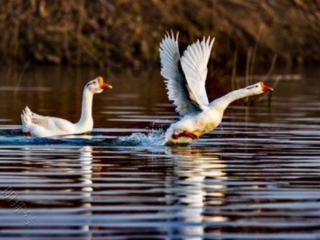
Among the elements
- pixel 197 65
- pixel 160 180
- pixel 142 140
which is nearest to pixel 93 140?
pixel 142 140

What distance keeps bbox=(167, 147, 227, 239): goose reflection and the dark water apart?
0.01 meters

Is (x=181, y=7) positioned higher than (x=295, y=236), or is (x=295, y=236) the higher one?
(x=181, y=7)

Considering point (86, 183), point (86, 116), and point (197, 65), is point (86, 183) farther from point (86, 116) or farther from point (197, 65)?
point (86, 116)

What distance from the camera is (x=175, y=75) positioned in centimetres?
1692

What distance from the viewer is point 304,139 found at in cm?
1767

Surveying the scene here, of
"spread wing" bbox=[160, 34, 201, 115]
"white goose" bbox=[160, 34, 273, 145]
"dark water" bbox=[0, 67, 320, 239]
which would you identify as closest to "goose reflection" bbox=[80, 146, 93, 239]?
"dark water" bbox=[0, 67, 320, 239]

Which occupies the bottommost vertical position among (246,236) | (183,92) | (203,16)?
(246,236)

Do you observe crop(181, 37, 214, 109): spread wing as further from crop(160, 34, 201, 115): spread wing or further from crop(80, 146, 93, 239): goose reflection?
crop(80, 146, 93, 239): goose reflection

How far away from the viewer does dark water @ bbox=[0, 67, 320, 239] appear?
9.82m

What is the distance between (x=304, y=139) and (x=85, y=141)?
304 cm

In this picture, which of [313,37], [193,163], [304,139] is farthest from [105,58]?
[193,163]

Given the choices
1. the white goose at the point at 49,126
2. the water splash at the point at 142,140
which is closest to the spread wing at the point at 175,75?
the water splash at the point at 142,140

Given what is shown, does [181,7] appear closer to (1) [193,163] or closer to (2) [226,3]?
(2) [226,3]

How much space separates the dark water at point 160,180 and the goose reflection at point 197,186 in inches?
0.4
